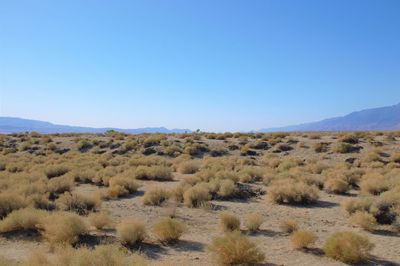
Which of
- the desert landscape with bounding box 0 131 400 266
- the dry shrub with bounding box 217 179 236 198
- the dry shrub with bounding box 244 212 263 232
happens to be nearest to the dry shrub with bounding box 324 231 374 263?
the desert landscape with bounding box 0 131 400 266

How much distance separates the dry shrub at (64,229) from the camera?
36.9 ft

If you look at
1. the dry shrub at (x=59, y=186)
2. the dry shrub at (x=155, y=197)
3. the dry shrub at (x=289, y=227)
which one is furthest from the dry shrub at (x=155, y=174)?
the dry shrub at (x=289, y=227)

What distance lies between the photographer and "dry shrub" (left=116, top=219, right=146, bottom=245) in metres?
11.5

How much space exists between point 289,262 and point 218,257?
1772 mm

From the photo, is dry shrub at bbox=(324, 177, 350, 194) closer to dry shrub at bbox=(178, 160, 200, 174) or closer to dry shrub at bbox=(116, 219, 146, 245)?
dry shrub at bbox=(178, 160, 200, 174)

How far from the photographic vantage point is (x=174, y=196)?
18.3 meters

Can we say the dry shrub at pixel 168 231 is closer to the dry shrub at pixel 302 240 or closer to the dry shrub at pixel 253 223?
the dry shrub at pixel 253 223

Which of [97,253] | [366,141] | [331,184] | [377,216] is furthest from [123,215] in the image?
[366,141]

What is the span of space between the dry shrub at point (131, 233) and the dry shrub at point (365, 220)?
22.1ft

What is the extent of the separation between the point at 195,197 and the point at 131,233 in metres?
5.95

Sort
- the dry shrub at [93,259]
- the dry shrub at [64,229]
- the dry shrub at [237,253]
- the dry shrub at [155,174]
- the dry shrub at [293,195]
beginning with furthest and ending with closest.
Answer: the dry shrub at [155,174] < the dry shrub at [293,195] < the dry shrub at [64,229] < the dry shrub at [237,253] < the dry shrub at [93,259]

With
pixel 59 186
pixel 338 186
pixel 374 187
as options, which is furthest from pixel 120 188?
pixel 374 187

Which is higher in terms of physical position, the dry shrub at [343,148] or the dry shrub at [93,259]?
the dry shrub at [343,148]

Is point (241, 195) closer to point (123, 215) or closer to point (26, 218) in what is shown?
→ point (123, 215)
